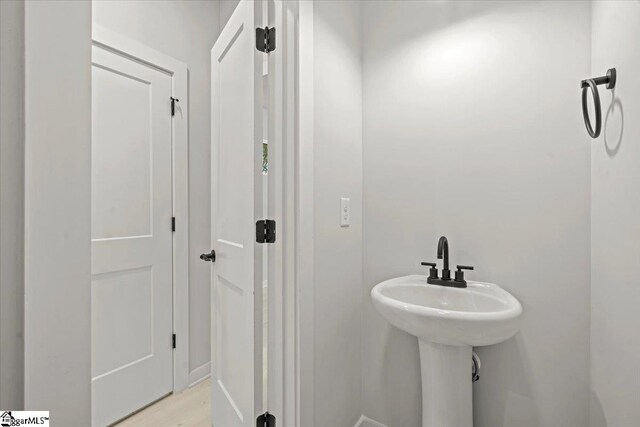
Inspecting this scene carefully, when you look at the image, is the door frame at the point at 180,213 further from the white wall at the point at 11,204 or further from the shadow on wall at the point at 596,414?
the shadow on wall at the point at 596,414

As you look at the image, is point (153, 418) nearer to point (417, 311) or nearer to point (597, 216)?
point (417, 311)

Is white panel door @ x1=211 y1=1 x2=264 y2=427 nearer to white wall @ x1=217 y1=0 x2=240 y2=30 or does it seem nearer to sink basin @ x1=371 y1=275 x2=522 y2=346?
sink basin @ x1=371 y1=275 x2=522 y2=346

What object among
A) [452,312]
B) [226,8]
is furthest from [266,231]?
[226,8]

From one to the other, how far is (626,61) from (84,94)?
51.2 inches

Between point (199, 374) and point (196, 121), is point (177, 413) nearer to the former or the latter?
point (199, 374)

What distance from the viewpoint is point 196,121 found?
86.5 inches

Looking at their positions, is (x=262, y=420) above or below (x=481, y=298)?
below

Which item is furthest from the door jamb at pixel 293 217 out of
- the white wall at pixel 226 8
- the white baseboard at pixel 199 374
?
the white wall at pixel 226 8

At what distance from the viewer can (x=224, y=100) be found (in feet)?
5.18

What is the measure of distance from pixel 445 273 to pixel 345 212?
1.65 ft

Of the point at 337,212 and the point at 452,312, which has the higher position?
the point at 337,212

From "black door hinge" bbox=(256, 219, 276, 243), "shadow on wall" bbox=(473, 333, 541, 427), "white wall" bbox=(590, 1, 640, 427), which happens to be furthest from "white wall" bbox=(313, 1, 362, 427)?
"white wall" bbox=(590, 1, 640, 427)

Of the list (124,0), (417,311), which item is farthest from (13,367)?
(124,0)

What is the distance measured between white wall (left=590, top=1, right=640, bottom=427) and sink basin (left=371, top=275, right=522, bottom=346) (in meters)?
0.26
